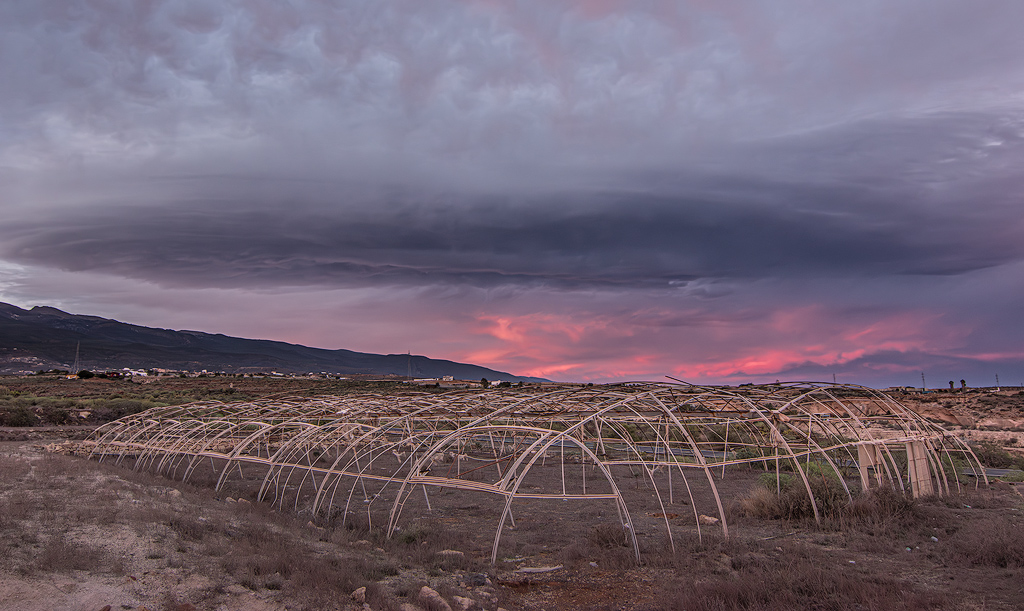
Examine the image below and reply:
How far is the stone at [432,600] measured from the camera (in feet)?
37.8

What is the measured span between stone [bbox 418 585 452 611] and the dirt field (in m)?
0.06

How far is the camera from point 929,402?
68.9m

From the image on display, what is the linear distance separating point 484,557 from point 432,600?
15.6 feet

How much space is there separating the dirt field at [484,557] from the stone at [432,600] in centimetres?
6

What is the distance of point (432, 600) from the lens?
460 inches

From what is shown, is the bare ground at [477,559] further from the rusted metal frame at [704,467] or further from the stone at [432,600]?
the rusted metal frame at [704,467]

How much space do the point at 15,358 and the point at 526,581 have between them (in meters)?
232

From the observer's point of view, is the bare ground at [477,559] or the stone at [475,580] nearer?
the bare ground at [477,559]

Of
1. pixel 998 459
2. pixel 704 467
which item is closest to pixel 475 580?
pixel 704 467

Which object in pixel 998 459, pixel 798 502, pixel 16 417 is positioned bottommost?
pixel 16 417

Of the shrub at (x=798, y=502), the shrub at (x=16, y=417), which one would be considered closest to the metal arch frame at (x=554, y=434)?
the shrub at (x=798, y=502)

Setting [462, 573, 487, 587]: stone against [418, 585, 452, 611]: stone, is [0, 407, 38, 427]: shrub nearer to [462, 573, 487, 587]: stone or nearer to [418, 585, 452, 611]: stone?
[462, 573, 487, 587]: stone

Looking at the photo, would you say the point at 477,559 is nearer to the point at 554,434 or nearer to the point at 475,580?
the point at 475,580

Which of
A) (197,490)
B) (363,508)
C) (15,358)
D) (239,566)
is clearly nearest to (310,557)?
(239,566)
